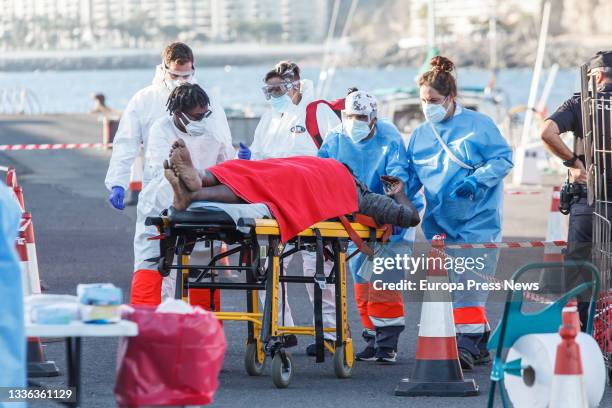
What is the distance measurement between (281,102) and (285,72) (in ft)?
0.69

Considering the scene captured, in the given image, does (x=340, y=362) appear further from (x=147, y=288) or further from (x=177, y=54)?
(x=177, y=54)

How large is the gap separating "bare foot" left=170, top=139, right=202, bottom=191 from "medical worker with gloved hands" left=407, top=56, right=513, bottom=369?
5.99 feet

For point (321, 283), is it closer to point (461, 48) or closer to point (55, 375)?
point (55, 375)

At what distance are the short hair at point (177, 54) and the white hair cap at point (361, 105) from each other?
1194 millimetres

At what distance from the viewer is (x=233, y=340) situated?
382 inches

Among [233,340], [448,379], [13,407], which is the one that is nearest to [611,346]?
[448,379]

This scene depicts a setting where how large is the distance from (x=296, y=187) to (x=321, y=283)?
582 mm

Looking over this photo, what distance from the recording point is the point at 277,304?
25.9 feet

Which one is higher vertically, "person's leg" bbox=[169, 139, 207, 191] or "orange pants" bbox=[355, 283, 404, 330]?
"person's leg" bbox=[169, 139, 207, 191]

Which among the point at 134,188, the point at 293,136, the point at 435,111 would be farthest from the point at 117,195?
the point at 134,188

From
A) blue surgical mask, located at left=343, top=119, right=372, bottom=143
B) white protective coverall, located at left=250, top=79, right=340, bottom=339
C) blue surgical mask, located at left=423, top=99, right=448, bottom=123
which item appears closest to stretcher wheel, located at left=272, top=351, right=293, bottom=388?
white protective coverall, located at left=250, top=79, right=340, bottom=339

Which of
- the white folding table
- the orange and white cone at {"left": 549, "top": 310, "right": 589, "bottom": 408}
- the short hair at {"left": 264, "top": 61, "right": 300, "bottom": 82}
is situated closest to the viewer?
the white folding table

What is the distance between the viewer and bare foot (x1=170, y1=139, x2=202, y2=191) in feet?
25.0

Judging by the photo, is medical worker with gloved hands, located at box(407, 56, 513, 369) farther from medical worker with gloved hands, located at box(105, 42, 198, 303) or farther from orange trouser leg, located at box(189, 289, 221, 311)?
medical worker with gloved hands, located at box(105, 42, 198, 303)
